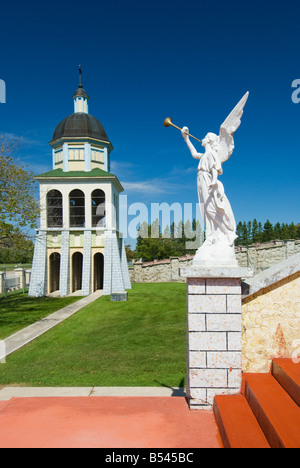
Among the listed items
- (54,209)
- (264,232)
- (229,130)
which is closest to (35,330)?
(229,130)

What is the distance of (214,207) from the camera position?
17.3 feet

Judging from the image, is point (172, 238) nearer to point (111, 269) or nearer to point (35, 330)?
point (111, 269)

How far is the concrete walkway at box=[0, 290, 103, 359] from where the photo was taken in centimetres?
1120

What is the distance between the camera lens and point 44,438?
14.1 ft

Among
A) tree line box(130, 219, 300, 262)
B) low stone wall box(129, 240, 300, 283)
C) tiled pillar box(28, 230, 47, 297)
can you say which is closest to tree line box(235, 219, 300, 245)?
tree line box(130, 219, 300, 262)

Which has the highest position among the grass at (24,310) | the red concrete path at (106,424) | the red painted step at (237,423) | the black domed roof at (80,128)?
the black domed roof at (80,128)

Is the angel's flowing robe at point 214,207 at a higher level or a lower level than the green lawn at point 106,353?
higher

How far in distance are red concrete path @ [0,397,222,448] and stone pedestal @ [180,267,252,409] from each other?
1.49 ft

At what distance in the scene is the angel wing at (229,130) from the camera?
16.5 ft

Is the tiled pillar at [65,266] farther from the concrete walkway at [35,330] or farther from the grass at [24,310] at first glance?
the concrete walkway at [35,330]

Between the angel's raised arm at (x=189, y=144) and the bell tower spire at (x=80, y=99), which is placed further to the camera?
the bell tower spire at (x=80, y=99)

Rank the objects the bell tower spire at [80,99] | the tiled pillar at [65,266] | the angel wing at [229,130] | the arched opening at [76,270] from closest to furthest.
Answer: the angel wing at [229,130] < the tiled pillar at [65,266] < the bell tower spire at [80,99] < the arched opening at [76,270]

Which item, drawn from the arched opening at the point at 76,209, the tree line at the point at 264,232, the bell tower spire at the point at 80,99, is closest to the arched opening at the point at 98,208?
the arched opening at the point at 76,209
